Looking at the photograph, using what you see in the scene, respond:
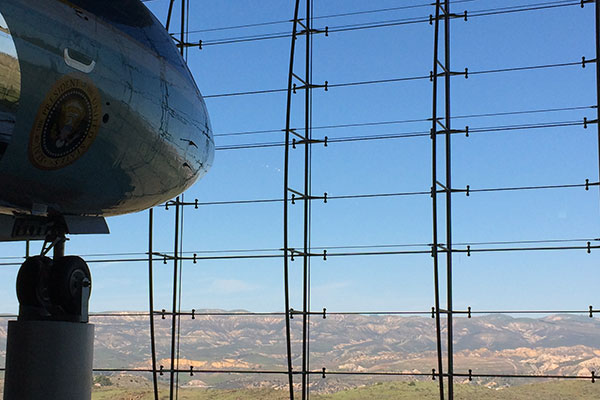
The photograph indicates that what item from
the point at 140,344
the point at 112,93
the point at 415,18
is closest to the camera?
the point at 112,93

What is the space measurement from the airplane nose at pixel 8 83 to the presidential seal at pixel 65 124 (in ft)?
0.47

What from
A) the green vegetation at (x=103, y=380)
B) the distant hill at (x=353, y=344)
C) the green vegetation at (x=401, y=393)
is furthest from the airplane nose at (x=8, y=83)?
the green vegetation at (x=103, y=380)

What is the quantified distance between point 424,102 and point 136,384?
553 cm

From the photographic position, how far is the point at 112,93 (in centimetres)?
420

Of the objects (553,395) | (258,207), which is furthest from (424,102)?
(553,395)

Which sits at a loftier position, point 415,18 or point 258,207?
point 415,18

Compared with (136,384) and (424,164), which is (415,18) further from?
(136,384)

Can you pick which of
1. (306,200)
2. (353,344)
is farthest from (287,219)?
(353,344)

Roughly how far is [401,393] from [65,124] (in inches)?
383

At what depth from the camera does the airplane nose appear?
3541mm

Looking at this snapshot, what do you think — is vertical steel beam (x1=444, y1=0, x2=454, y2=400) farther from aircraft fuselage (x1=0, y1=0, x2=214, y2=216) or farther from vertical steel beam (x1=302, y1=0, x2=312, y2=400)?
aircraft fuselage (x1=0, y1=0, x2=214, y2=216)

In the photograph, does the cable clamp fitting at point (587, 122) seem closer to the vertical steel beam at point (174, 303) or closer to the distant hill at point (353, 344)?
the distant hill at point (353, 344)

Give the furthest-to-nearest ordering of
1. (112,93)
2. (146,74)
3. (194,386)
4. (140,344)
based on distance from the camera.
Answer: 1. (140,344)
2. (194,386)
3. (146,74)
4. (112,93)

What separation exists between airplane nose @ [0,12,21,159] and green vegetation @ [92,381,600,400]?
667 cm
